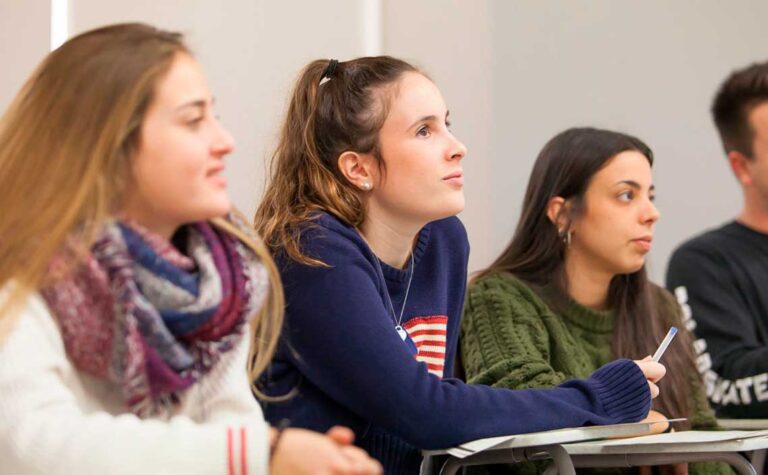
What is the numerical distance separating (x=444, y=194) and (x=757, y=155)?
1325 mm

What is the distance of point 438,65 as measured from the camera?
3.12m

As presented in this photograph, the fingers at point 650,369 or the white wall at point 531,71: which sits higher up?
the white wall at point 531,71

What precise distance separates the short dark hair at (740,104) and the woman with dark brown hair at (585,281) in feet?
1.77

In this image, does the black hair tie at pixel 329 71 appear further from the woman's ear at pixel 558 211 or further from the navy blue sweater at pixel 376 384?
the woman's ear at pixel 558 211

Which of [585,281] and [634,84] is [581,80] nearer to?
[634,84]

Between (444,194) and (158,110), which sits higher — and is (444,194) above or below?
below

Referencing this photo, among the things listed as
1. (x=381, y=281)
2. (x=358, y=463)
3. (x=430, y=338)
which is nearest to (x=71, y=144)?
(x=358, y=463)

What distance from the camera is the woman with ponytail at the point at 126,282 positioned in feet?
3.69

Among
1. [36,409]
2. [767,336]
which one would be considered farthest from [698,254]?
[36,409]

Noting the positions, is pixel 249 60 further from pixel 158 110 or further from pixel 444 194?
pixel 158 110

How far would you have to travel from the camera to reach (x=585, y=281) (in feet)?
8.13

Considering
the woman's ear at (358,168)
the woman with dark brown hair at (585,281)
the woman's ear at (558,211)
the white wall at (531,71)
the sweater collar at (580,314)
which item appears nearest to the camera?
the woman's ear at (358,168)

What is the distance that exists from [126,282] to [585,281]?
1.49 meters

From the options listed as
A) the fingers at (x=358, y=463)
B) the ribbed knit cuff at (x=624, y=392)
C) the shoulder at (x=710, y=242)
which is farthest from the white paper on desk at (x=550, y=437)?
the shoulder at (x=710, y=242)
